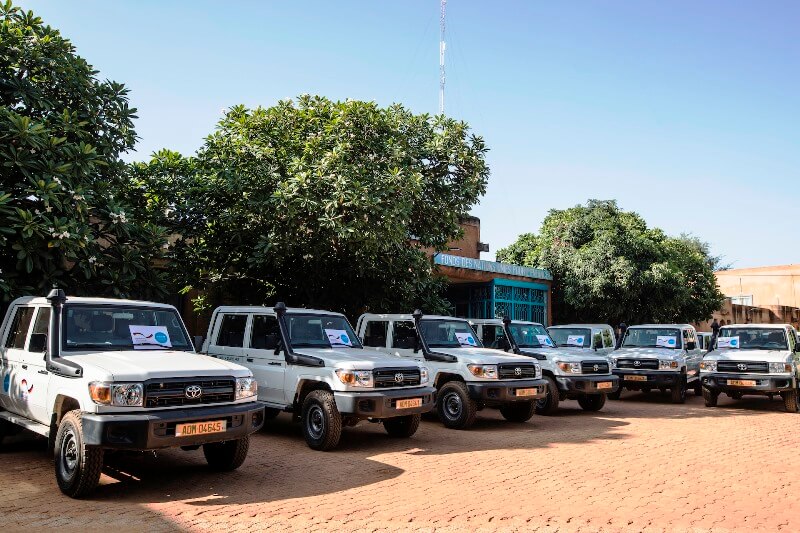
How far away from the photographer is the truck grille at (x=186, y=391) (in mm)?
6336

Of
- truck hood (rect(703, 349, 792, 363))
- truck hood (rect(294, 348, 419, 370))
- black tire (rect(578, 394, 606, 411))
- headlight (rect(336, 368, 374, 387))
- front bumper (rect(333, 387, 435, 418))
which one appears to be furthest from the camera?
black tire (rect(578, 394, 606, 411))

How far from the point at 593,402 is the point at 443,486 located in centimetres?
779

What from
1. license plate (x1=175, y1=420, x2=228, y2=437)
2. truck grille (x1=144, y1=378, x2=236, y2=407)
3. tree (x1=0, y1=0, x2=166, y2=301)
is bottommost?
license plate (x1=175, y1=420, x2=228, y2=437)

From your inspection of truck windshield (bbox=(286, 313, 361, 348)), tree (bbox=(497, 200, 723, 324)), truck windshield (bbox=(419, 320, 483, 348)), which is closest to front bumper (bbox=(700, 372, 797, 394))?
truck windshield (bbox=(419, 320, 483, 348))

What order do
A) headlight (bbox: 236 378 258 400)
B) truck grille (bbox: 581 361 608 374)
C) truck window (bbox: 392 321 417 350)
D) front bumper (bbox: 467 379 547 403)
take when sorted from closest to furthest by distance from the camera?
headlight (bbox: 236 378 258 400) < front bumper (bbox: 467 379 547 403) < truck window (bbox: 392 321 417 350) < truck grille (bbox: 581 361 608 374)

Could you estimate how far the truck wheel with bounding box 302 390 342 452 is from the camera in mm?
8766

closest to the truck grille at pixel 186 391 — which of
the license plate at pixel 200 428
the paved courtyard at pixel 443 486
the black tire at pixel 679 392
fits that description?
the license plate at pixel 200 428

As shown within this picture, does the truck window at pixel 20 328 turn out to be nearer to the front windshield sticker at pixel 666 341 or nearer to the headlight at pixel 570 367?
the headlight at pixel 570 367

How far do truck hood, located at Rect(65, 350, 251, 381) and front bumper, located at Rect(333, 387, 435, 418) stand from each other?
6.21 ft

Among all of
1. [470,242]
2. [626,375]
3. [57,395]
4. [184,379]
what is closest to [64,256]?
[57,395]

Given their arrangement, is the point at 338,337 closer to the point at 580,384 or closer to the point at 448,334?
the point at 448,334

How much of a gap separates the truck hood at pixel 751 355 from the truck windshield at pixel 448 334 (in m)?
5.74

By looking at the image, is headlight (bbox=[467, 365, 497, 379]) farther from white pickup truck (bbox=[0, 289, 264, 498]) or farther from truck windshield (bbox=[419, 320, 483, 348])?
white pickup truck (bbox=[0, 289, 264, 498])

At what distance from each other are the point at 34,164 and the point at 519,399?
829 centimetres
